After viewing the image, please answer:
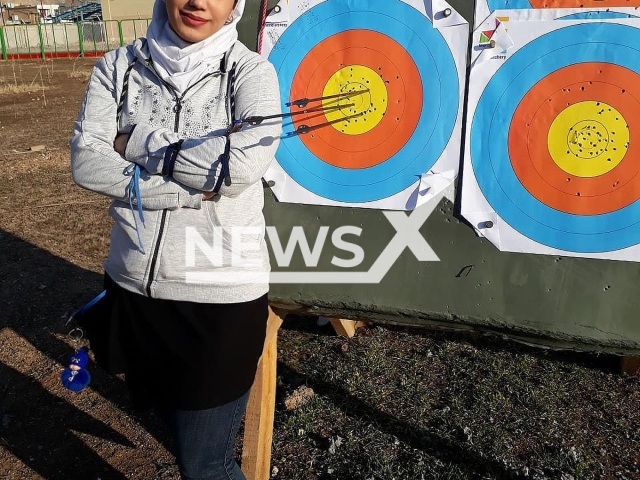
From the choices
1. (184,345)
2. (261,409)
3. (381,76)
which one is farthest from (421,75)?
(261,409)

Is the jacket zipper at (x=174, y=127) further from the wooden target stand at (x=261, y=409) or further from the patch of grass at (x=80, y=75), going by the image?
the patch of grass at (x=80, y=75)

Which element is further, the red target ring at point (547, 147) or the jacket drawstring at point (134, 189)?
the red target ring at point (547, 147)

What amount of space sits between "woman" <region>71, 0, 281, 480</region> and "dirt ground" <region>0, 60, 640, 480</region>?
0.95 metres

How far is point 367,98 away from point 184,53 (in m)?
0.63

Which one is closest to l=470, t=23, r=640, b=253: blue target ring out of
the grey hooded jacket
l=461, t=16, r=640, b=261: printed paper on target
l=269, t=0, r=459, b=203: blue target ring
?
l=461, t=16, r=640, b=261: printed paper on target

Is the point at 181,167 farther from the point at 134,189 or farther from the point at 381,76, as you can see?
the point at 381,76

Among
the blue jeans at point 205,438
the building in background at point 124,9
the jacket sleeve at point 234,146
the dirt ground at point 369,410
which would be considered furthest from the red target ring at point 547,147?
the building in background at point 124,9

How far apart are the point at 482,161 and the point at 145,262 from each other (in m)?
0.94

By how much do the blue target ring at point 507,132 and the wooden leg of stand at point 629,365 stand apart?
1.27 metres

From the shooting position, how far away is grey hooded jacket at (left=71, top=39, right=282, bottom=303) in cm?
121

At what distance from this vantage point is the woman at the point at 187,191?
121 centimetres

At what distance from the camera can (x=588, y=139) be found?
151 centimetres

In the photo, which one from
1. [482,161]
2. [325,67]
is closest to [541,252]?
[482,161]

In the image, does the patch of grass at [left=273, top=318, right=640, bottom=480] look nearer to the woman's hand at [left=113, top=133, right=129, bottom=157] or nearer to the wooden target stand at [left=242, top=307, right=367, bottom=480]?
the wooden target stand at [left=242, top=307, right=367, bottom=480]
